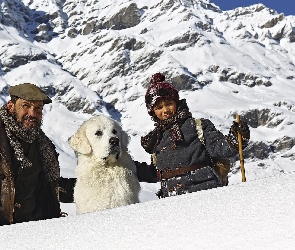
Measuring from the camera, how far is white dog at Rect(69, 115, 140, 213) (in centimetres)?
494

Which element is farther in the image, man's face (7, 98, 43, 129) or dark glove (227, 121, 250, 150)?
man's face (7, 98, 43, 129)

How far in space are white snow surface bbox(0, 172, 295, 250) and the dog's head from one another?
218 centimetres

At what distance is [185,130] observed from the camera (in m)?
4.87

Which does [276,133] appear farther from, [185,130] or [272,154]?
[185,130]

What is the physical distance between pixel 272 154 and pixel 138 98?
54840 mm

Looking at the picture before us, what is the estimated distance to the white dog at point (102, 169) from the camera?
494cm

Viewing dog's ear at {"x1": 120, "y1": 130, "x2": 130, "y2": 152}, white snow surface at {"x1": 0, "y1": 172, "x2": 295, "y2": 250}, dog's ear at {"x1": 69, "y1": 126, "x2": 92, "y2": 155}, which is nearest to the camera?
white snow surface at {"x1": 0, "y1": 172, "x2": 295, "y2": 250}

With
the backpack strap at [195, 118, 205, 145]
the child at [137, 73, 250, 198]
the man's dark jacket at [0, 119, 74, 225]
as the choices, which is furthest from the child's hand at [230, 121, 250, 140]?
the man's dark jacket at [0, 119, 74, 225]

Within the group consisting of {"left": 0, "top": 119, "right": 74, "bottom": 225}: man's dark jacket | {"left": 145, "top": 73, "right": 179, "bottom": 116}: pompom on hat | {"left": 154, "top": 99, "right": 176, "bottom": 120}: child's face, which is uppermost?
{"left": 145, "top": 73, "right": 179, "bottom": 116}: pompom on hat

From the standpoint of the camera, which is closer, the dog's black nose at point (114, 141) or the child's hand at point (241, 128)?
the child's hand at point (241, 128)

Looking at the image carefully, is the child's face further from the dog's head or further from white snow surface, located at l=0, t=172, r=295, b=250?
white snow surface, located at l=0, t=172, r=295, b=250

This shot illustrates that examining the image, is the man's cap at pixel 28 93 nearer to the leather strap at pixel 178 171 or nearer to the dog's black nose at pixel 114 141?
the dog's black nose at pixel 114 141

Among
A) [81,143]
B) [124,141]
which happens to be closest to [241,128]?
[124,141]

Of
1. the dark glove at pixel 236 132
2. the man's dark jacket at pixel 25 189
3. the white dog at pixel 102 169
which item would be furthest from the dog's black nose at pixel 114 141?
the dark glove at pixel 236 132
